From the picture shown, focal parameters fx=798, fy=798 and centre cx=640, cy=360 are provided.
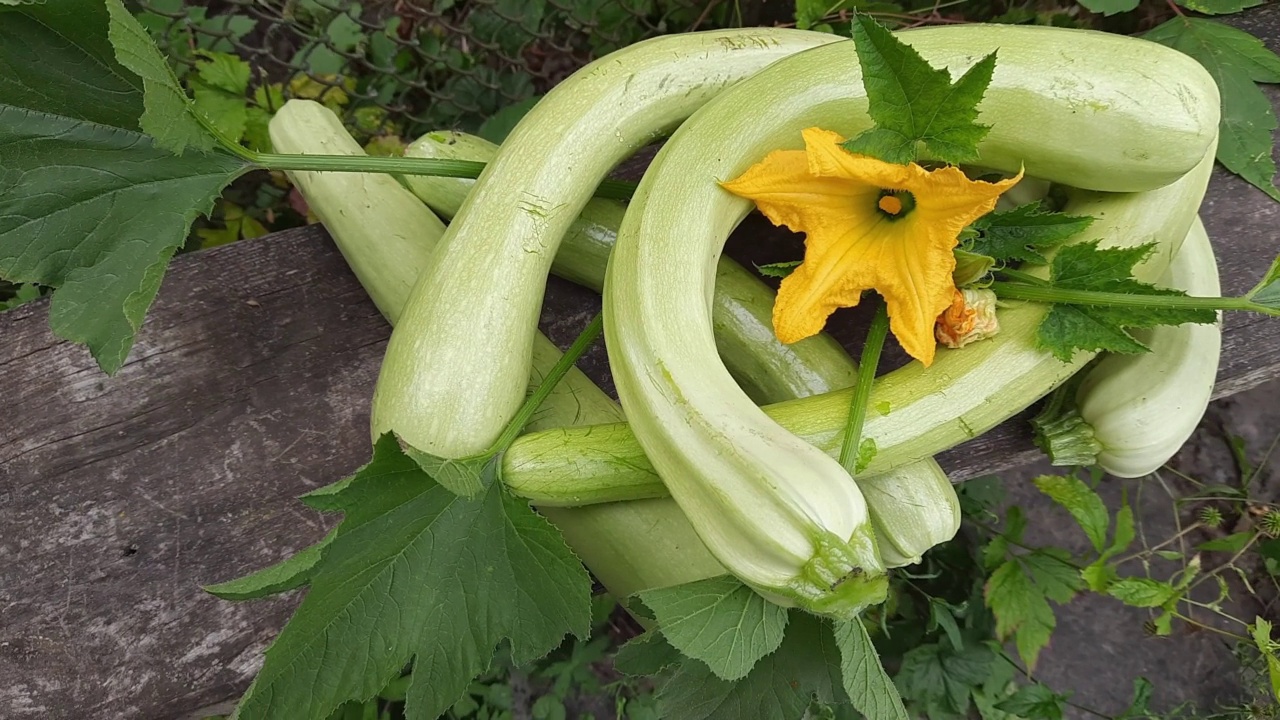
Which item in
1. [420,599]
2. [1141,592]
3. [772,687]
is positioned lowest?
[1141,592]

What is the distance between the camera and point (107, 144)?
0.98m

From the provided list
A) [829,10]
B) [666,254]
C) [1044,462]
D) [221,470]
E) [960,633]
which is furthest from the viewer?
[1044,462]

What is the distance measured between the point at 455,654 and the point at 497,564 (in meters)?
0.12

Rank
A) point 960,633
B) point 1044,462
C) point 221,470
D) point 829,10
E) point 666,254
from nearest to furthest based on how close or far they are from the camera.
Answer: point 666,254 < point 221,470 < point 829,10 < point 960,633 < point 1044,462

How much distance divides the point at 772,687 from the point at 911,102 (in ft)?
2.34

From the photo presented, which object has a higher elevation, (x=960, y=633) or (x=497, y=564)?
(x=497, y=564)

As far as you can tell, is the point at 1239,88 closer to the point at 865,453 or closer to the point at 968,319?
the point at 968,319

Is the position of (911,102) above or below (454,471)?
above

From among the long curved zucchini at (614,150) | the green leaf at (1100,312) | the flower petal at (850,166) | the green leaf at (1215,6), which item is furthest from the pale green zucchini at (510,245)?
the green leaf at (1215,6)

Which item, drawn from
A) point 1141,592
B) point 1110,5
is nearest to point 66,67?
point 1110,5

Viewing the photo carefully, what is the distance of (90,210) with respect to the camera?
3.19ft

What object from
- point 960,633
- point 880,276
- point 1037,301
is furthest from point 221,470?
point 960,633

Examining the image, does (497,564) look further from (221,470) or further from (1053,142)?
(1053,142)

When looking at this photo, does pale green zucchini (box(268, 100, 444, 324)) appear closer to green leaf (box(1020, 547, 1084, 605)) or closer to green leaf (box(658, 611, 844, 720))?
green leaf (box(658, 611, 844, 720))
